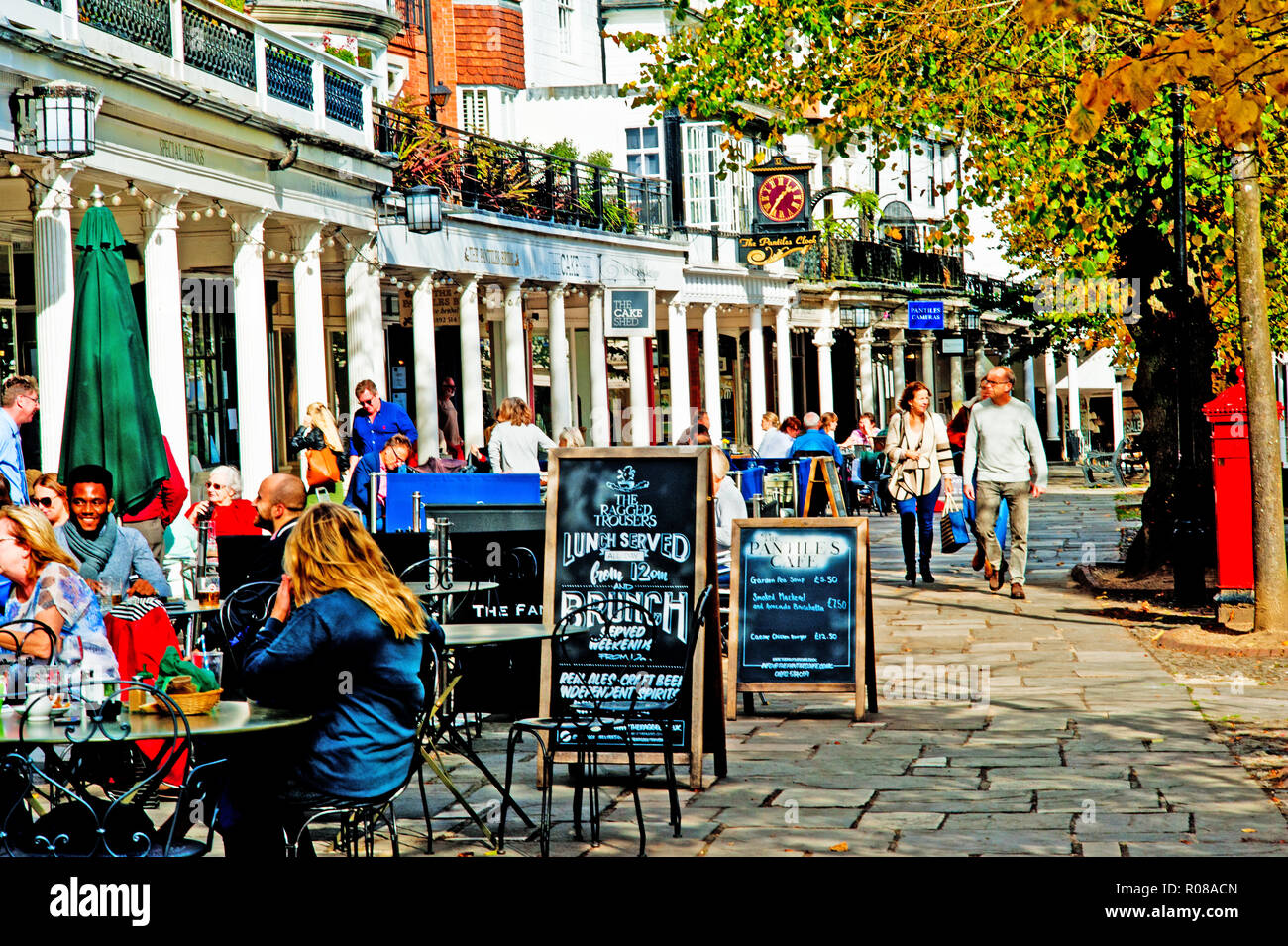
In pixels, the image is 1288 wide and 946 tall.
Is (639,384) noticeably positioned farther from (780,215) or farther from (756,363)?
(756,363)

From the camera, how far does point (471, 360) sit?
84.0 ft

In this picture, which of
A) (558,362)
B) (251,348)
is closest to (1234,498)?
(251,348)

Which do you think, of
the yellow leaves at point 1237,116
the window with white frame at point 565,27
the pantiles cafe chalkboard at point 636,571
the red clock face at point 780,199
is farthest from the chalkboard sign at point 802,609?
the window with white frame at point 565,27

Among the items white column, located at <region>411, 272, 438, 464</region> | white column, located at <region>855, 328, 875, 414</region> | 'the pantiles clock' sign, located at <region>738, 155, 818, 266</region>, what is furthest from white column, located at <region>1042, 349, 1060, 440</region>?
white column, located at <region>411, 272, 438, 464</region>

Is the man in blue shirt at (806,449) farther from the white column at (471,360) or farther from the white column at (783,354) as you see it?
the white column at (783,354)

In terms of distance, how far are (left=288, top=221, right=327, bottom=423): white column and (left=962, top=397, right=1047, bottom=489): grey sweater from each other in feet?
28.5

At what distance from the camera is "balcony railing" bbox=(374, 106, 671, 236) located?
78.7ft

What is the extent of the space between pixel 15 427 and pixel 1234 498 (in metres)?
8.51

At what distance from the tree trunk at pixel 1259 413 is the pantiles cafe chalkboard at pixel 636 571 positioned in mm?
4893

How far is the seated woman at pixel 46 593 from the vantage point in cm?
634

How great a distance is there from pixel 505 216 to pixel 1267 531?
1698 cm

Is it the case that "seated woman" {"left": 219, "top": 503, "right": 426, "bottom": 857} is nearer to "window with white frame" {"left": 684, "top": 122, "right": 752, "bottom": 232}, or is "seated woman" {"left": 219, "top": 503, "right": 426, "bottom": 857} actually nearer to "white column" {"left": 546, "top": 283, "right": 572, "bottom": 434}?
"white column" {"left": 546, "top": 283, "right": 572, "bottom": 434}
